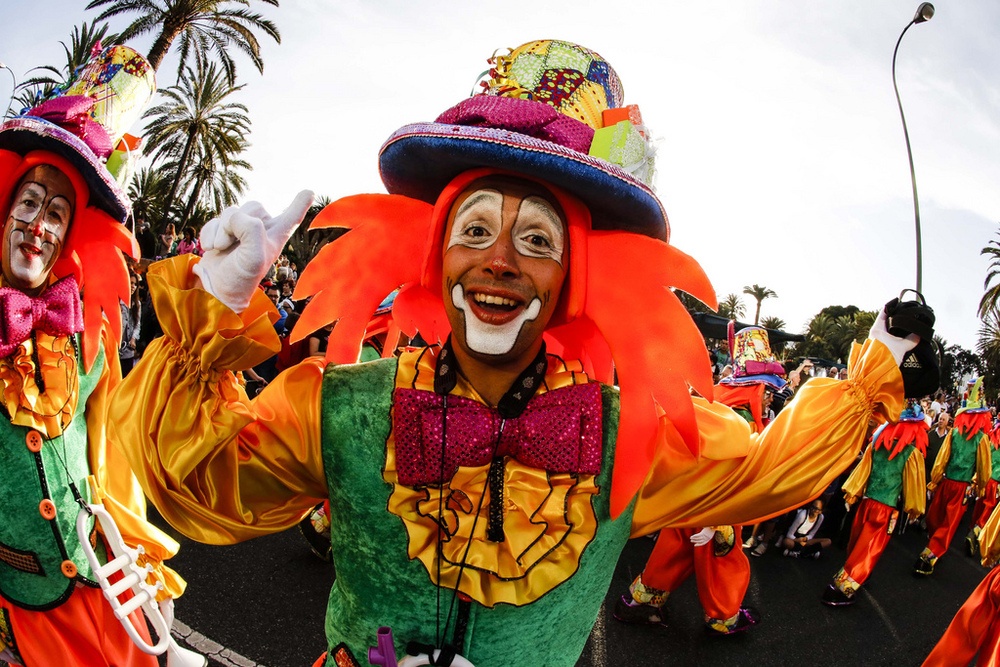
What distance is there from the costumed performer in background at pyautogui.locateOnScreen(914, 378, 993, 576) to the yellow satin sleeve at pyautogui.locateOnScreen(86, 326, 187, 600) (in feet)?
22.6

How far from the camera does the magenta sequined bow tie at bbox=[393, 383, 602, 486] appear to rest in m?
Result: 1.34

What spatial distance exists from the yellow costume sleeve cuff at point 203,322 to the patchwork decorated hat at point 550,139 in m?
0.57

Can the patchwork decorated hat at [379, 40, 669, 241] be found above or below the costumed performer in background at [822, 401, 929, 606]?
above

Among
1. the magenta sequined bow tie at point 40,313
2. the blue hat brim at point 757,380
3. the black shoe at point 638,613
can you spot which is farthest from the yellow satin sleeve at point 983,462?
the magenta sequined bow tie at point 40,313

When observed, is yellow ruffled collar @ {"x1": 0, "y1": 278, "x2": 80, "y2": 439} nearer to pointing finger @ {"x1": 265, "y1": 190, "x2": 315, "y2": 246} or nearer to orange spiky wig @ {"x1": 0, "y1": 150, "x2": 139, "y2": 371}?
orange spiky wig @ {"x1": 0, "y1": 150, "x2": 139, "y2": 371}

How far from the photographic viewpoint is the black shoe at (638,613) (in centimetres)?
402

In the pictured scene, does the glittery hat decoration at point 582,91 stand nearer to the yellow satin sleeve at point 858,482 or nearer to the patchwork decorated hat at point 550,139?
the patchwork decorated hat at point 550,139

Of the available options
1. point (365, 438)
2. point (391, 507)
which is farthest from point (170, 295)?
point (391, 507)

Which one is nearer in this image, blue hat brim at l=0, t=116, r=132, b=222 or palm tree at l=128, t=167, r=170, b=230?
blue hat brim at l=0, t=116, r=132, b=222

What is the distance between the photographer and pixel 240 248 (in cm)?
115

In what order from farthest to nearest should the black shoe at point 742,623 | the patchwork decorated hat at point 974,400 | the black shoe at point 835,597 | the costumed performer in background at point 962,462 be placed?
the patchwork decorated hat at point 974,400
the costumed performer in background at point 962,462
the black shoe at point 835,597
the black shoe at point 742,623

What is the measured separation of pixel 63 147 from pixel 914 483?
6.38 meters

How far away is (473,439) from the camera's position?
1342 millimetres

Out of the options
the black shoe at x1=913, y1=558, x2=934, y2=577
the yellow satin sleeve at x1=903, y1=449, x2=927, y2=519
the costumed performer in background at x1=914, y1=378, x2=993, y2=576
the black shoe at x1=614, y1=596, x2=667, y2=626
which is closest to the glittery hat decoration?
the black shoe at x1=614, y1=596, x2=667, y2=626
